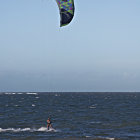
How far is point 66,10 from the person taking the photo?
1129 inches

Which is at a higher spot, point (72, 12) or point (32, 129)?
point (72, 12)

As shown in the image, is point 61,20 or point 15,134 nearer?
point 61,20

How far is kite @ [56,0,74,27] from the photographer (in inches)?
1105

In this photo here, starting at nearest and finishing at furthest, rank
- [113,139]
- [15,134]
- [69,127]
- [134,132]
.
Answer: [113,139] → [15,134] → [134,132] → [69,127]

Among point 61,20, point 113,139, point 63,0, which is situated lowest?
point 113,139

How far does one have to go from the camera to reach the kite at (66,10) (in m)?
28.1

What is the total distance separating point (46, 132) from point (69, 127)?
6.80 metres

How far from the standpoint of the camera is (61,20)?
28391mm

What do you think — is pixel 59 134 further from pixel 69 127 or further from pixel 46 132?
pixel 69 127

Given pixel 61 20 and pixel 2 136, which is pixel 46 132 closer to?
pixel 2 136

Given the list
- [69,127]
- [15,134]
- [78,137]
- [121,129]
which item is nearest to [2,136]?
[15,134]

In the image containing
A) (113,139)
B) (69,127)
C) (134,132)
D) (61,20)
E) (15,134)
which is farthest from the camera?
(69,127)

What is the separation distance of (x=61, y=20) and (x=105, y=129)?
979 inches

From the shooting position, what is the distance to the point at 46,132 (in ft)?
147
